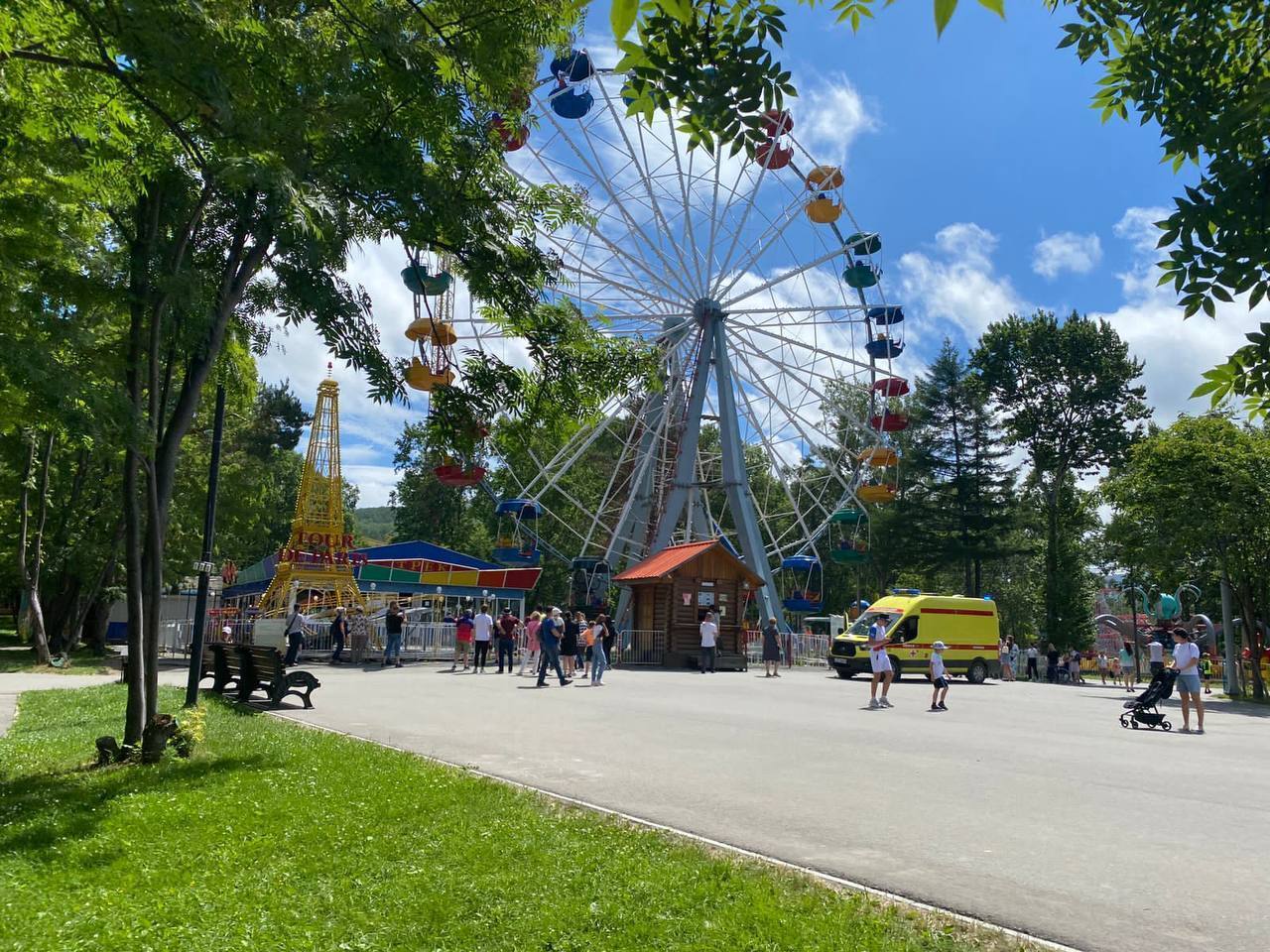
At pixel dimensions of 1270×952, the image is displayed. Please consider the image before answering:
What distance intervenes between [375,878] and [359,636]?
2285 cm

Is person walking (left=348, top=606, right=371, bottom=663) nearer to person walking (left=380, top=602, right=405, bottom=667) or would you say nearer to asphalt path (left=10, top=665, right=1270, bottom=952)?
person walking (left=380, top=602, right=405, bottom=667)

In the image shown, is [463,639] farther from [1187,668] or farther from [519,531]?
[1187,668]

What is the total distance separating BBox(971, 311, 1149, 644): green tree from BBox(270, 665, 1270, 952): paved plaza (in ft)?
124

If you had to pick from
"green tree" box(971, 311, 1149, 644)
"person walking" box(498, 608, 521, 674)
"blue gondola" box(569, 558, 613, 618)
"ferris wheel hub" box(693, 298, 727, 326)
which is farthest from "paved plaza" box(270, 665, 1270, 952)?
"green tree" box(971, 311, 1149, 644)

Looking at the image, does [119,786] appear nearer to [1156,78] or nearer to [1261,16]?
[1156,78]

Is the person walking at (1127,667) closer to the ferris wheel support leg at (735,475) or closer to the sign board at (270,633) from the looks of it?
the ferris wheel support leg at (735,475)

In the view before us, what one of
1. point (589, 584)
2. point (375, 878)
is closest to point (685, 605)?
point (589, 584)

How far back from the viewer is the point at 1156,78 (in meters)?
4.43

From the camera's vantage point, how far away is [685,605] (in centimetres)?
2961

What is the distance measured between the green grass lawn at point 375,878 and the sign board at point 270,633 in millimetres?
18961

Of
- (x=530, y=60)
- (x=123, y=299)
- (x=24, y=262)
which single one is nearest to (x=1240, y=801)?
(x=530, y=60)

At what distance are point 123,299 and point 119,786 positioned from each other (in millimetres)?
4571

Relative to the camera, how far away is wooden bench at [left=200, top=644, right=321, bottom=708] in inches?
548

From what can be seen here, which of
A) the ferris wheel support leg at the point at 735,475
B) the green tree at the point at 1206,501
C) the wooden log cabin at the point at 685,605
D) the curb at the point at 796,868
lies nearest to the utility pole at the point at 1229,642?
the green tree at the point at 1206,501
